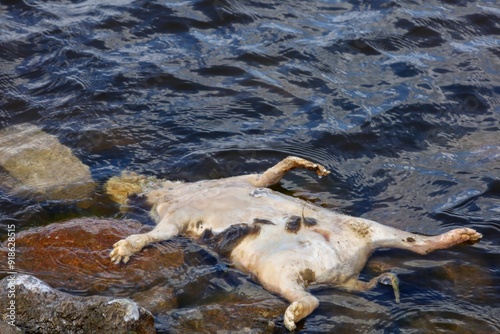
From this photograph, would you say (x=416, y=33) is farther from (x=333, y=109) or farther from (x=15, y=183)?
(x=15, y=183)

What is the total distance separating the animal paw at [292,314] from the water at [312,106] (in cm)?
33

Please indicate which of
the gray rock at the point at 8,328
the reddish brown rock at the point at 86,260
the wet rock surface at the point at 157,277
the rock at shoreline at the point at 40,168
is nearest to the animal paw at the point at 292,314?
the wet rock surface at the point at 157,277

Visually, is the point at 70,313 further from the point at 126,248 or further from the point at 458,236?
the point at 458,236

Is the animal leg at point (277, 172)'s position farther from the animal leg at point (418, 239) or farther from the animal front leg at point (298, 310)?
the animal front leg at point (298, 310)

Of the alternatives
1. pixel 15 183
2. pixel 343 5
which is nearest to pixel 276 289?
pixel 15 183

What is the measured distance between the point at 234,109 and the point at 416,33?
3354 mm

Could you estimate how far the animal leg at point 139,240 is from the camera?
6219mm

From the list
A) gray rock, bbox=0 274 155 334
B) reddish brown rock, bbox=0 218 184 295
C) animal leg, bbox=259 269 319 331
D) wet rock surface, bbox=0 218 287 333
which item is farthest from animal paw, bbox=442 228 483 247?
gray rock, bbox=0 274 155 334

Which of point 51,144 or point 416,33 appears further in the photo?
point 416,33

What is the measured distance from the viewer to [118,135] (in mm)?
8586

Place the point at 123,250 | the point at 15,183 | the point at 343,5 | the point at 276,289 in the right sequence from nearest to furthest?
1. the point at 276,289
2. the point at 123,250
3. the point at 15,183
4. the point at 343,5

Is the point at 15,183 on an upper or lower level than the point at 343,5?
lower

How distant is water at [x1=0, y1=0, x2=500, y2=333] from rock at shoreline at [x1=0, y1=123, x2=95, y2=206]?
0.17m

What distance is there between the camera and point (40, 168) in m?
8.05
